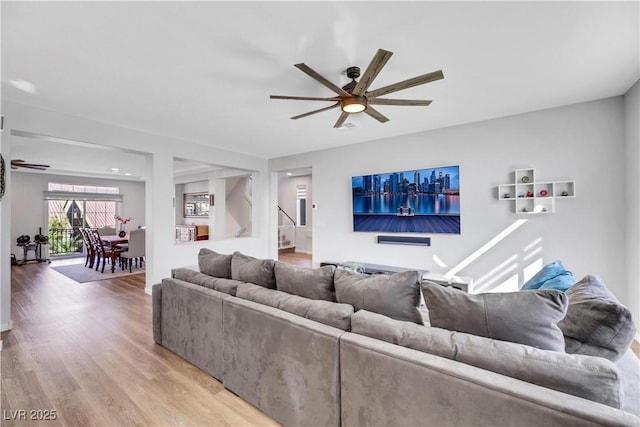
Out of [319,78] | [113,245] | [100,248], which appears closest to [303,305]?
[319,78]

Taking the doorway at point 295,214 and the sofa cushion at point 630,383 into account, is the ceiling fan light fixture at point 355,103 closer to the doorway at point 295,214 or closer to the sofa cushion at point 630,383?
the sofa cushion at point 630,383

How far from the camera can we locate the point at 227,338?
6.67 ft

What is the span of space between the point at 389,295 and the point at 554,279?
110 cm

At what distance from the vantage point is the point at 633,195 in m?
3.00

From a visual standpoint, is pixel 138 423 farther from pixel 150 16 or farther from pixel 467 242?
pixel 467 242

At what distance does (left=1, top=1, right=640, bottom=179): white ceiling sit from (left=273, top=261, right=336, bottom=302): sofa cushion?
1732 mm

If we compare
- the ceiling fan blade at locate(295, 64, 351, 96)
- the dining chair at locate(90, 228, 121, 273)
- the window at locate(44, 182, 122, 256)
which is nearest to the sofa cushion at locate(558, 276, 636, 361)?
the ceiling fan blade at locate(295, 64, 351, 96)

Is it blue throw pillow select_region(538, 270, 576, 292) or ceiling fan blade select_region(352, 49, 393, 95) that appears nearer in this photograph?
blue throw pillow select_region(538, 270, 576, 292)

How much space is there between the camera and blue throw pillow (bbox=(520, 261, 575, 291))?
168 cm

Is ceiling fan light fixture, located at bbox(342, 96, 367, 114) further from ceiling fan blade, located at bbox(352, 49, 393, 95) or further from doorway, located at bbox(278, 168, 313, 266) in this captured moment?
doorway, located at bbox(278, 168, 313, 266)

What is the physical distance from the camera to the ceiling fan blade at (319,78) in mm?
2001

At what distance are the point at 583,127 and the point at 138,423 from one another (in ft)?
17.1

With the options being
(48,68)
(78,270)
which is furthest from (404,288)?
(78,270)

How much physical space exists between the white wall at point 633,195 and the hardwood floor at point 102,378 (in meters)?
3.86
